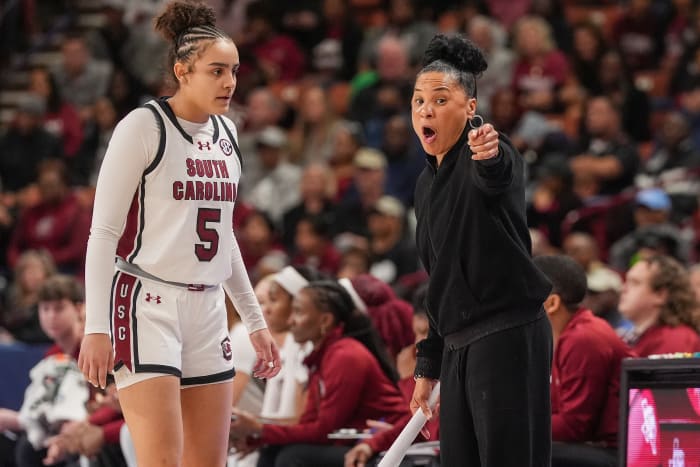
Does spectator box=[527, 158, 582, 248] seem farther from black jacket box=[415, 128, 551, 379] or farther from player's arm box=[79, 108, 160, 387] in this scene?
player's arm box=[79, 108, 160, 387]

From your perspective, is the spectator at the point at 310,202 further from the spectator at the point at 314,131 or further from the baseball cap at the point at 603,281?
the baseball cap at the point at 603,281

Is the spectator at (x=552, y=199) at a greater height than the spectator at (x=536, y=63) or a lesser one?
lesser

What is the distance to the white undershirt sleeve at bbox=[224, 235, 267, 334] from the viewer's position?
4.24 meters

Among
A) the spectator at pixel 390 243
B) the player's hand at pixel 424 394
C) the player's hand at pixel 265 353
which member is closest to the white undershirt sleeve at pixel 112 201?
the player's hand at pixel 265 353

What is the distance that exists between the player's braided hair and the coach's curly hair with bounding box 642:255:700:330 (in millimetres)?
1318

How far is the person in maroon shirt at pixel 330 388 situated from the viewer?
5777 mm

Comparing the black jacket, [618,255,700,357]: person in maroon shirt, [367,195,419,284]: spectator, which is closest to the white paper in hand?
the black jacket

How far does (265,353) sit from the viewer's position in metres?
4.30

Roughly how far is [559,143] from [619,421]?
587 centimetres

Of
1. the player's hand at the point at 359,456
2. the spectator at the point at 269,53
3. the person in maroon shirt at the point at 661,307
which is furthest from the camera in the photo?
the spectator at the point at 269,53

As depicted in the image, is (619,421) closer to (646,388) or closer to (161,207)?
(646,388)

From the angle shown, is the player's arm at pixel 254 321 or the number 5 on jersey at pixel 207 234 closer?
the number 5 on jersey at pixel 207 234

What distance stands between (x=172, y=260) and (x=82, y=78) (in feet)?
32.2

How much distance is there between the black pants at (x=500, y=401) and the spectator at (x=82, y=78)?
32.9 ft
